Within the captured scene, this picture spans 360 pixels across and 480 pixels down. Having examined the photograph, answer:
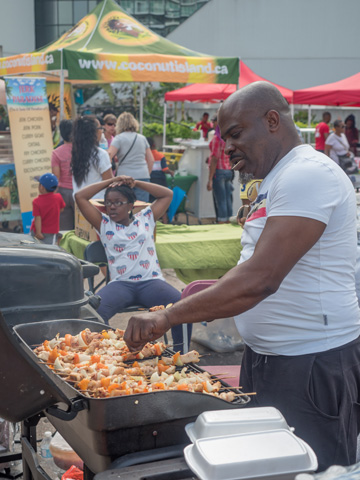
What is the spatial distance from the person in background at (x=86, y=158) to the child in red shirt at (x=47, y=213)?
396 mm

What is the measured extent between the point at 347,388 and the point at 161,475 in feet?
2.46

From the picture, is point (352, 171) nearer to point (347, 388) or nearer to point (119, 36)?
point (119, 36)

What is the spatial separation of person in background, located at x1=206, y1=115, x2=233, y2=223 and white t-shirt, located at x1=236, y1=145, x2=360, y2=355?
26.7 feet

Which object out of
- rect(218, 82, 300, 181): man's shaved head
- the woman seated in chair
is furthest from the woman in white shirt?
rect(218, 82, 300, 181): man's shaved head

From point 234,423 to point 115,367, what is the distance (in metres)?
0.67

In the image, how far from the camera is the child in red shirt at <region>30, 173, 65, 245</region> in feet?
22.2

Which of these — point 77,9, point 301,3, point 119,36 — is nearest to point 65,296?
point 119,36

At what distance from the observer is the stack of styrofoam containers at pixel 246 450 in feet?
4.76

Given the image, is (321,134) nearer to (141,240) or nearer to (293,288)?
(141,240)

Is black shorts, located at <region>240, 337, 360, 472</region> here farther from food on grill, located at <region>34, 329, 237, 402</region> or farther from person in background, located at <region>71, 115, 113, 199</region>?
person in background, located at <region>71, 115, 113, 199</region>

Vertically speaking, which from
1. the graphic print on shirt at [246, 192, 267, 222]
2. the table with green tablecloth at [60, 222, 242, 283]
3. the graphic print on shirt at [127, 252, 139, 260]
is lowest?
the table with green tablecloth at [60, 222, 242, 283]

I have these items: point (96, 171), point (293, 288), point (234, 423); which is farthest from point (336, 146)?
point (234, 423)

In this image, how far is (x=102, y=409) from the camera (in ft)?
5.82

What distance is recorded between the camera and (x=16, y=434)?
12.0ft
